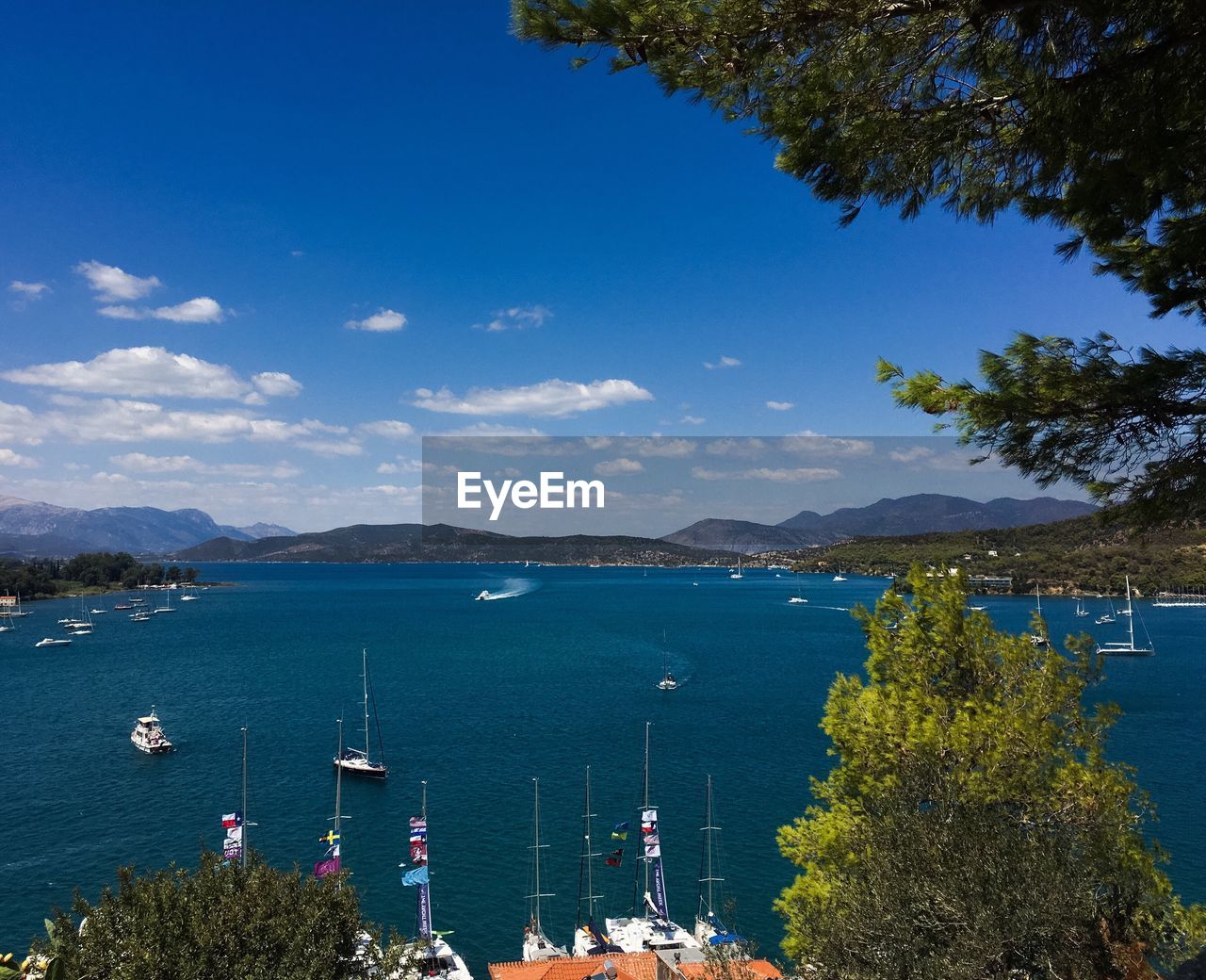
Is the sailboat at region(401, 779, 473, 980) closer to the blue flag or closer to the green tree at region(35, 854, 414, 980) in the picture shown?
the blue flag

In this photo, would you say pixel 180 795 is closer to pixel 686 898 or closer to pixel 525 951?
pixel 525 951

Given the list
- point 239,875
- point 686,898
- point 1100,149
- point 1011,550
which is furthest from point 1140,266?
point 1011,550

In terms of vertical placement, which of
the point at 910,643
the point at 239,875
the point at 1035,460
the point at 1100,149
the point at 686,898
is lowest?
the point at 686,898

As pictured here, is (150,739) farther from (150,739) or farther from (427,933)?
(427,933)

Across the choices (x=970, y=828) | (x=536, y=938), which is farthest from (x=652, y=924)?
(x=970, y=828)

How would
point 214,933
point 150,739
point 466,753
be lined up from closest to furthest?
point 214,933 → point 150,739 → point 466,753

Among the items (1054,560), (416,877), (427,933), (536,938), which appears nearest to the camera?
(427,933)

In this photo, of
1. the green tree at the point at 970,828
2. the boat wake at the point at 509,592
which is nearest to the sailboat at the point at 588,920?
the green tree at the point at 970,828
